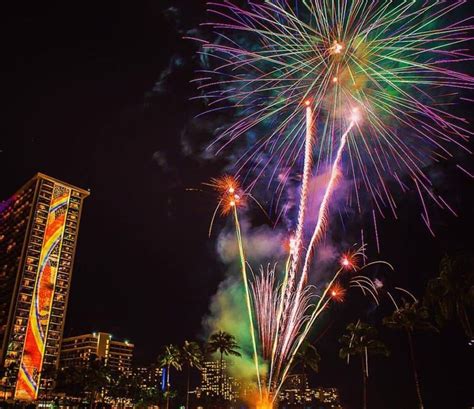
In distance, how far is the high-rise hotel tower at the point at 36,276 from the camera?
116m

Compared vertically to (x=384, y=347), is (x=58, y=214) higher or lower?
higher

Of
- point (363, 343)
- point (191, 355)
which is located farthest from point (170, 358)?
point (363, 343)

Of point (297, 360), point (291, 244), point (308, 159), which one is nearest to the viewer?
point (308, 159)

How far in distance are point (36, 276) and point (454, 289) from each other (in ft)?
359

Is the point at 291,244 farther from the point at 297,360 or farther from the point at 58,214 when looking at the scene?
the point at 58,214

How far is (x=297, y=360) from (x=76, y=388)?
53.2 meters

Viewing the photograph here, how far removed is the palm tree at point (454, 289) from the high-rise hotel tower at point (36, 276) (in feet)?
322

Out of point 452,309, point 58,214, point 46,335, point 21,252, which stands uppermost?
point 58,214

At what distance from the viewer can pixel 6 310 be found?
12344 centimetres

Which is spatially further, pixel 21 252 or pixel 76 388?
pixel 21 252

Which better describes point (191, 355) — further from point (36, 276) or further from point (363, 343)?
point (36, 276)

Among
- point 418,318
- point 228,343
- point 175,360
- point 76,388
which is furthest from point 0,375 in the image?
point 418,318

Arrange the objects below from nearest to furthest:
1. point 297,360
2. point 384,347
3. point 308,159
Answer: point 308,159 < point 384,347 < point 297,360

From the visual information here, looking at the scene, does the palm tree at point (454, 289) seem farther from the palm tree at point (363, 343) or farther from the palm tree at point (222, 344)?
the palm tree at point (222, 344)
